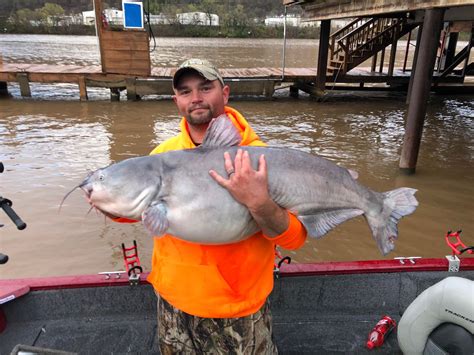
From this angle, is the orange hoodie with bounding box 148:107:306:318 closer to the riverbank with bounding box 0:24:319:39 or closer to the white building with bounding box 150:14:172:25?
the riverbank with bounding box 0:24:319:39

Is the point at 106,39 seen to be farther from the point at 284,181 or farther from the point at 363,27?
the point at 284,181

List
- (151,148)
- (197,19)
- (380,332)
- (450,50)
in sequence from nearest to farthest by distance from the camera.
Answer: (380,332), (151,148), (450,50), (197,19)

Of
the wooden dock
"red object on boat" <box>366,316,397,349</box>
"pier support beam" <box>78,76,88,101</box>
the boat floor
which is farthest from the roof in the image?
"pier support beam" <box>78,76,88,101</box>

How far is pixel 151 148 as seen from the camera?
9.36 metres

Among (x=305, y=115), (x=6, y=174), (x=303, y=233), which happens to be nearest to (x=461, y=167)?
(x=305, y=115)

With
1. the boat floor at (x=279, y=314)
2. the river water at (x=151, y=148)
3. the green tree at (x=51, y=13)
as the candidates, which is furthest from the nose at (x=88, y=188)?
the green tree at (x=51, y=13)

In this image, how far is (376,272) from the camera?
3342 mm

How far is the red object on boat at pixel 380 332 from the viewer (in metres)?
3.20

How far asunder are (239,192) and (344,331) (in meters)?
2.37

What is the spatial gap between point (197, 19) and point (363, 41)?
2575 inches

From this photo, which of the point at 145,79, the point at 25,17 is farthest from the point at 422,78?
the point at 25,17

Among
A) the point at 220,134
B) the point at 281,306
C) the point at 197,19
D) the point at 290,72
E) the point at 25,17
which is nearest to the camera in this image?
the point at 220,134

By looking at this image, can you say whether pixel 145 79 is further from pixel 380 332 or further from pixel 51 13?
pixel 51 13

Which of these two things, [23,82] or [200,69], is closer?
[200,69]
